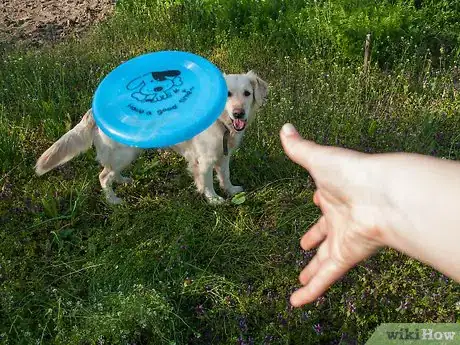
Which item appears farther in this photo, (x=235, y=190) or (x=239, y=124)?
(x=235, y=190)

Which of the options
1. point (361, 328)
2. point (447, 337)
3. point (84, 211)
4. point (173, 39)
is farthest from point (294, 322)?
point (173, 39)

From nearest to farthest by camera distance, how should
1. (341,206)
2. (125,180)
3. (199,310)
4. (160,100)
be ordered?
(341,206)
(199,310)
(160,100)
(125,180)

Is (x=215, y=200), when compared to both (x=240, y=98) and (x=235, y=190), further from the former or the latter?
(x=240, y=98)

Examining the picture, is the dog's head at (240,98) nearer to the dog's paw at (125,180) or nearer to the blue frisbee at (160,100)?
the blue frisbee at (160,100)

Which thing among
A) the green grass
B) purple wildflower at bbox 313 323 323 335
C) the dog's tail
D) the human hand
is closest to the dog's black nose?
the green grass

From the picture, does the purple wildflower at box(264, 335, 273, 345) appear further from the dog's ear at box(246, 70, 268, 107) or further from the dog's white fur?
the dog's ear at box(246, 70, 268, 107)

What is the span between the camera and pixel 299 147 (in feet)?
4.92

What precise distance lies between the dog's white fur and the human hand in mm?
2114

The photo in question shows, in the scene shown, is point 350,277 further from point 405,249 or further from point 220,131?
point 405,249

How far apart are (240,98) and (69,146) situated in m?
1.27

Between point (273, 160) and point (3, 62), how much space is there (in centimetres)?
305

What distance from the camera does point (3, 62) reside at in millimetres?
5184

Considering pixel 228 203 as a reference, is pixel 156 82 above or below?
above

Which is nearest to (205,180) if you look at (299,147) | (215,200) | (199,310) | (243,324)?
(215,200)
